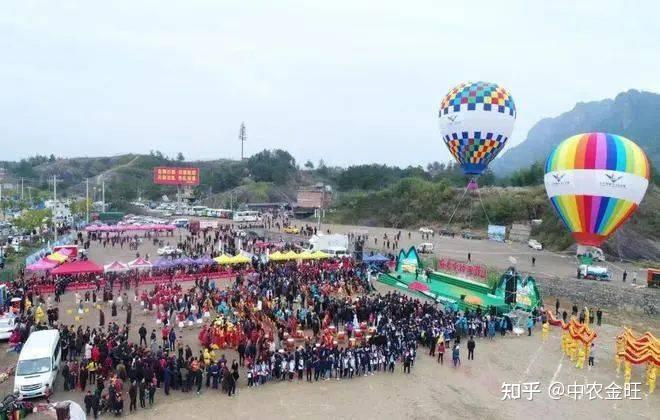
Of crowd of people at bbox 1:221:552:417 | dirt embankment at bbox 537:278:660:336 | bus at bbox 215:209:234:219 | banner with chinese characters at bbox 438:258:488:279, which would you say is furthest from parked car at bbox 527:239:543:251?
bus at bbox 215:209:234:219

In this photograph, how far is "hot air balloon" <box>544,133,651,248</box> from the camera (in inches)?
1101

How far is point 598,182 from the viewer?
2809 cm

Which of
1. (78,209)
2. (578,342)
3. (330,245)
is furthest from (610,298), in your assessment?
(78,209)

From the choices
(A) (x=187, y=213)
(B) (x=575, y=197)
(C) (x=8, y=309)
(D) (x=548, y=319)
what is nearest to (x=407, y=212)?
(A) (x=187, y=213)

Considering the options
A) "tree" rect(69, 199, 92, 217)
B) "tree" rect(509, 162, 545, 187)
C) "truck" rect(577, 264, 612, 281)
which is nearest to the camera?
"truck" rect(577, 264, 612, 281)

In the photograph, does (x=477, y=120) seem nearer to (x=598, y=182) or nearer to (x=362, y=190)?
(x=598, y=182)

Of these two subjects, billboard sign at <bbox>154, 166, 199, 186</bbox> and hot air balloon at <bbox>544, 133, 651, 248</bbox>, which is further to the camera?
billboard sign at <bbox>154, 166, 199, 186</bbox>

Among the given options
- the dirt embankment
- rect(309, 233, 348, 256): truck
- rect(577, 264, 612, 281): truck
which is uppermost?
rect(309, 233, 348, 256): truck

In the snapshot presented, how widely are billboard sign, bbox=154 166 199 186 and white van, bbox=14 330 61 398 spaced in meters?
63.9

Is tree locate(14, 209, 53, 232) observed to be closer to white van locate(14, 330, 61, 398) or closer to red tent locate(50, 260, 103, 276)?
red tent locate(50, 260, 103, 276)

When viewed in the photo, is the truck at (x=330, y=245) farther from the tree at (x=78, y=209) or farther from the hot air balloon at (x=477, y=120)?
the tree at (x=78, y=209)

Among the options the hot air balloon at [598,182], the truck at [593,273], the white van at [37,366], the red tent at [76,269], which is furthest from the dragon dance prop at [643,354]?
the red tent at [76,269]

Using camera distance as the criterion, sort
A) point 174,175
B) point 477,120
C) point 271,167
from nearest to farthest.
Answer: point 477,120 < point 174,175 < point 271,167

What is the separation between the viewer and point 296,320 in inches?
766
